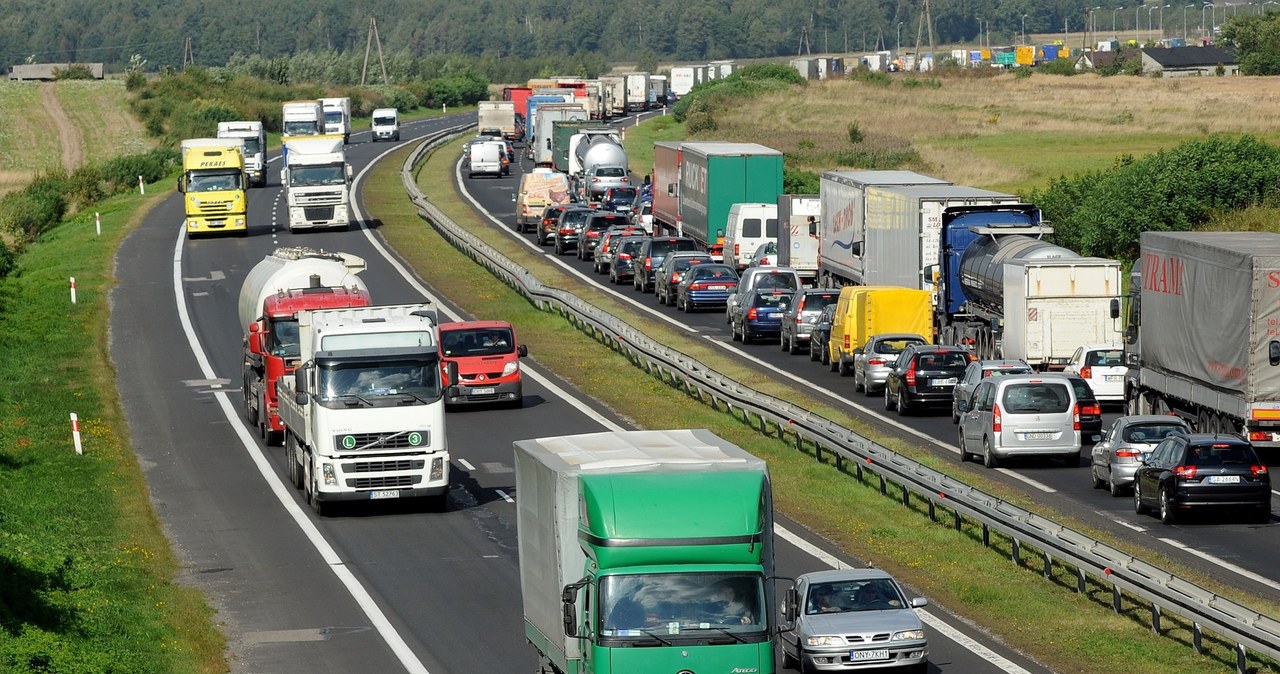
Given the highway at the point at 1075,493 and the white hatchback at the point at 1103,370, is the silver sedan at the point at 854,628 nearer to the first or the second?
the highway at the point at 1075,493

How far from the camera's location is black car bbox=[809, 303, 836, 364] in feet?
148

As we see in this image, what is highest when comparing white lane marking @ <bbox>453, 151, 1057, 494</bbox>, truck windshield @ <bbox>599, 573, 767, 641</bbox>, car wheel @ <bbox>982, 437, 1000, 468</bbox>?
truck windshield @ <bbox>599, 573, 767, 641</bbox>

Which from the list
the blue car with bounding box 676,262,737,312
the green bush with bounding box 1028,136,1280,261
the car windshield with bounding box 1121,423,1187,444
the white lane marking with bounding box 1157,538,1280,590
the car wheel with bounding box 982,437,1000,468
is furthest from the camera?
the green bush with bounding box 1028,136,1280,261

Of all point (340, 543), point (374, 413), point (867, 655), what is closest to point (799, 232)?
point (374, 413)

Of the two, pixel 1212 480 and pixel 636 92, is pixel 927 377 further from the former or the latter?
pixel 636 92

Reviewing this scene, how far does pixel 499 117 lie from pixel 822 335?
85003 mm

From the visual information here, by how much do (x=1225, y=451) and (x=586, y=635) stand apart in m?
15.1

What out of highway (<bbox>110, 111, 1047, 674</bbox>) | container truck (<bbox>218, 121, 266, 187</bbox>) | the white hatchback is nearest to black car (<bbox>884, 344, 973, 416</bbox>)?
the white hatchback

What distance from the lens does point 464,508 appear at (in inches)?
1147

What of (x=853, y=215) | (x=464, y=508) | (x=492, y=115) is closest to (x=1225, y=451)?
(x=464, y=508)

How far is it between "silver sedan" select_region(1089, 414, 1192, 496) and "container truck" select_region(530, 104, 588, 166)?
75.9m

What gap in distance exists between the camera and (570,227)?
68562 mm

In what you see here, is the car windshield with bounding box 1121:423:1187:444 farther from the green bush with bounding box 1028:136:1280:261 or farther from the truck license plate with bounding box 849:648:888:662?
the green bush with bounding box 1028:136:1280:261

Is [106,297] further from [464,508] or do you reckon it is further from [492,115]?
[492,115]
